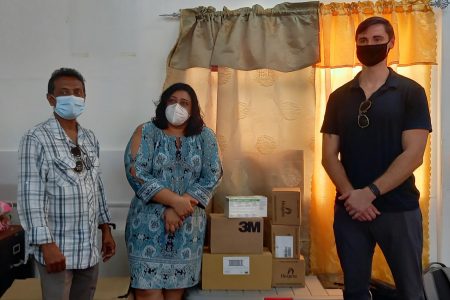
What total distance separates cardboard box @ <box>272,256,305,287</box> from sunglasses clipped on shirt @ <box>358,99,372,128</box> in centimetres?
91

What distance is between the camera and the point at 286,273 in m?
2.35

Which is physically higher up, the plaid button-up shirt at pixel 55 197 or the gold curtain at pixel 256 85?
the gold curtain at pixel 256 85

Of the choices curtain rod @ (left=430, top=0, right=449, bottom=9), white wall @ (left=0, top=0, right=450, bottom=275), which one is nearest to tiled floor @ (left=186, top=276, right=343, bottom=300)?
white wall @ (left=0, top=0, right=450, bottom=275)

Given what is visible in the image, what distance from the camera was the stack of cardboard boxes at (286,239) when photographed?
2352 millimetres

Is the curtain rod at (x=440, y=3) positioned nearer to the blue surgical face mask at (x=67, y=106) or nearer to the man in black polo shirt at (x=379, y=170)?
the man in black polo shirt at (x=379, y=170)

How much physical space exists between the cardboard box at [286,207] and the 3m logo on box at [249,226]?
0.38 feet

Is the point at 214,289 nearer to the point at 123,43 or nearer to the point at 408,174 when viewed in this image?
the point at 408,174

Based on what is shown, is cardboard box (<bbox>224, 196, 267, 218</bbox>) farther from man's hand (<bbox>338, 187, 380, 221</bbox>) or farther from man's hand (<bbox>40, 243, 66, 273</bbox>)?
man's hand (<bbox>40, 243, 66, 273</bbox>)

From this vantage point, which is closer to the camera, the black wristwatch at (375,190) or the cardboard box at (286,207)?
the black wristwatch at (375,190)

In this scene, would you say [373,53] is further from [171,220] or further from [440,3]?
[171,220]

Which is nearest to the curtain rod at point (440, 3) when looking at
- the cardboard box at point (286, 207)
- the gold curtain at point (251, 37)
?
the gold curtain at point (251, 37)

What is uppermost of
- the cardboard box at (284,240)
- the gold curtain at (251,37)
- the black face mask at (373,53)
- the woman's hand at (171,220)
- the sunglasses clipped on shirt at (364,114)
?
the gold curtain at (251,37)

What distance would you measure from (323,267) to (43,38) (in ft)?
7.37

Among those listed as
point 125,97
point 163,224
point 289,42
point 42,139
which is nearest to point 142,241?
point 163,224
